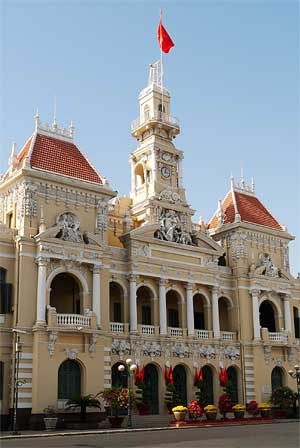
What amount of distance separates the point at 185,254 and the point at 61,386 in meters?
14.3

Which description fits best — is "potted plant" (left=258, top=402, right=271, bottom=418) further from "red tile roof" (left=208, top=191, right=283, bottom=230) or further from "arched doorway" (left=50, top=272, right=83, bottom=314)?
"arched doorway" (left=50, top=272, right=83, bottom=314)

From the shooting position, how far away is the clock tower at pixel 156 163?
47.9m

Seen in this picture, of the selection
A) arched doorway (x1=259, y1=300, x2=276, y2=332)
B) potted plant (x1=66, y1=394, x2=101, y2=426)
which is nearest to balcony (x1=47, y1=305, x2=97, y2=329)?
potted plant (x1=66, y1=394, x2=101, y2=426)

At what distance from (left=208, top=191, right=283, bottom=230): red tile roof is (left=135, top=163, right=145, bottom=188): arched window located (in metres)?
7.59

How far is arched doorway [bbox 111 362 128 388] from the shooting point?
42188 mm

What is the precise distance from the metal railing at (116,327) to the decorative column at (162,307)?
123 inches

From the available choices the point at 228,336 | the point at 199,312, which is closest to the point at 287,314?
the point at 228,336

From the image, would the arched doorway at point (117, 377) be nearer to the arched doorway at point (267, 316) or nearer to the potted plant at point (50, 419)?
the potted plant at point (50, 419)

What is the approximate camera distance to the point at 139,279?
44.8 m

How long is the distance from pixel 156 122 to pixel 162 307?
14837 millimetres

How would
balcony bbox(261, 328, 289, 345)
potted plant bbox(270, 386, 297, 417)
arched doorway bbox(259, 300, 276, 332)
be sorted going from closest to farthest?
potted plant bbox(270, 386, 297, 417) → balcony bbox(261, 328, 289, 345) → arched doorway bbox(259, 300, 276, 332)

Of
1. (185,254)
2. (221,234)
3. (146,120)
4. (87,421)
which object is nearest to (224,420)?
Result: (87,421)

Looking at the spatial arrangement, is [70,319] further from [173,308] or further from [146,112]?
[146,112]

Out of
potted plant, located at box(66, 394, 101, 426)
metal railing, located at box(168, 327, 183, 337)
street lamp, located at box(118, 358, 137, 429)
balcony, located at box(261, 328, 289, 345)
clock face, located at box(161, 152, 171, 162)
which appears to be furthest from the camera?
clock face, located at box(161, 152, 171, 162)
